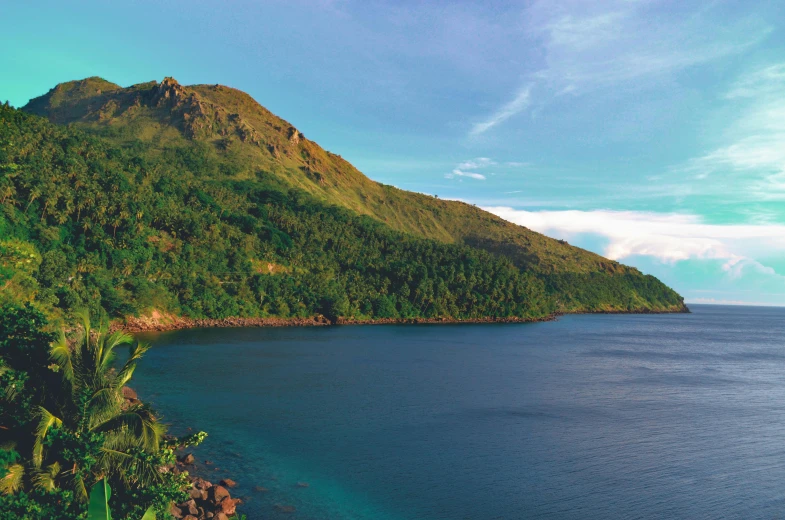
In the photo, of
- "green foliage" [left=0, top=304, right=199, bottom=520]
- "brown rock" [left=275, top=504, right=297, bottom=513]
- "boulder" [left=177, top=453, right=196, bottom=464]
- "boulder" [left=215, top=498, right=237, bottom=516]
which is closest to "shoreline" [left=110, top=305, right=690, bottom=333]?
"boulder" [left=177, top=453, right=196, bottom=464]

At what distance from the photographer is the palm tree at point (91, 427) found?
17656 millimetres

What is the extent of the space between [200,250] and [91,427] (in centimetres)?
11247

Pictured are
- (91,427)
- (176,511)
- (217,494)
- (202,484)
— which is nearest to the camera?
(91,427)

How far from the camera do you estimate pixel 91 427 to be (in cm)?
1850

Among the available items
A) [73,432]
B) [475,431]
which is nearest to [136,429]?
[73,432]

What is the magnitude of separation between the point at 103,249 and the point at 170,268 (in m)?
14.4

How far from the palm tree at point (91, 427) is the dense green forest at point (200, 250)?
2176 cm

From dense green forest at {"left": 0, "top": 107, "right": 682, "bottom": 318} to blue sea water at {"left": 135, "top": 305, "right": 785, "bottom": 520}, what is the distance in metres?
22.0

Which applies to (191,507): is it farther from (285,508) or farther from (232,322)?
(232,322)

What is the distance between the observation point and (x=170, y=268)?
11294cm

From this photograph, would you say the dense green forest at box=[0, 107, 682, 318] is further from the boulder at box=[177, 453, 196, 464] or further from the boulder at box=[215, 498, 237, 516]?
the boulder at box=[215, 498, 237, 516]

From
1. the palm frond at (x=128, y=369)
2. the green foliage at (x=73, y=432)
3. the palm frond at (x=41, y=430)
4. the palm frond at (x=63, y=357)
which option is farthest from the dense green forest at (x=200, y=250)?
the palm frond at (x=41, y=430)

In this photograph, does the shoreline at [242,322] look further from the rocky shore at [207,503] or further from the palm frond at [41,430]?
the palm frond at [41,430]

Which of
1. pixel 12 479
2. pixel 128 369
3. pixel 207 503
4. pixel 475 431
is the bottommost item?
pixel 475 431
